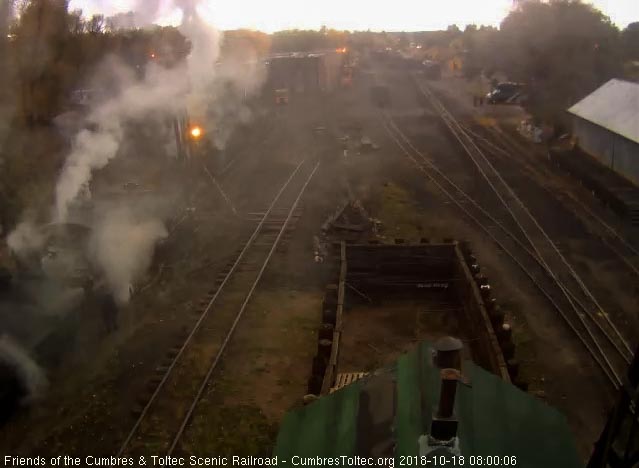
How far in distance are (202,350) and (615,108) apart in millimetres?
19333

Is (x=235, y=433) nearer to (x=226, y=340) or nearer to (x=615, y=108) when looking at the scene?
(x=226, y=340)

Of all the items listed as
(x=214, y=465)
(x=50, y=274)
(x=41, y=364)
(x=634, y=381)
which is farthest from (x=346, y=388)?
(x=50, y=274)

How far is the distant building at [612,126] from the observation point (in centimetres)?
1895

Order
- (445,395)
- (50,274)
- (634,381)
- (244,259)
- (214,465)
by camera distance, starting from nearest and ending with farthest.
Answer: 1. (445,395)
2. (634,381)
3. (214,465)
4. (50,274)
5. (244,259)

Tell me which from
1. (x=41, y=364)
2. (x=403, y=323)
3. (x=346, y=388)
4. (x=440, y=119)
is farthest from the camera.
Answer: (x=440, y=119)

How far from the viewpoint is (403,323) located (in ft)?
34.3

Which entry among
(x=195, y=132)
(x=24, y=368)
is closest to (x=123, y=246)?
(x=24, y=368)

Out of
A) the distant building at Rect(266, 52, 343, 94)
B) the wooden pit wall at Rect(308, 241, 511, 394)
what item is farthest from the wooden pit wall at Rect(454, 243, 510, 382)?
the distant building at Rect(266, 52, 343, 94)

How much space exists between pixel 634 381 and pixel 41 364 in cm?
883

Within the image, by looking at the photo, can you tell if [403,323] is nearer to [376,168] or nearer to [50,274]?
[50,274]

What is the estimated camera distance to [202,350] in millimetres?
10359

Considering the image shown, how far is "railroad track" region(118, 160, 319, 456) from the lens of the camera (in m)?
8.18

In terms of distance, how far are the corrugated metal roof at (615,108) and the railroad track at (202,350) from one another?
12492 millimetres
